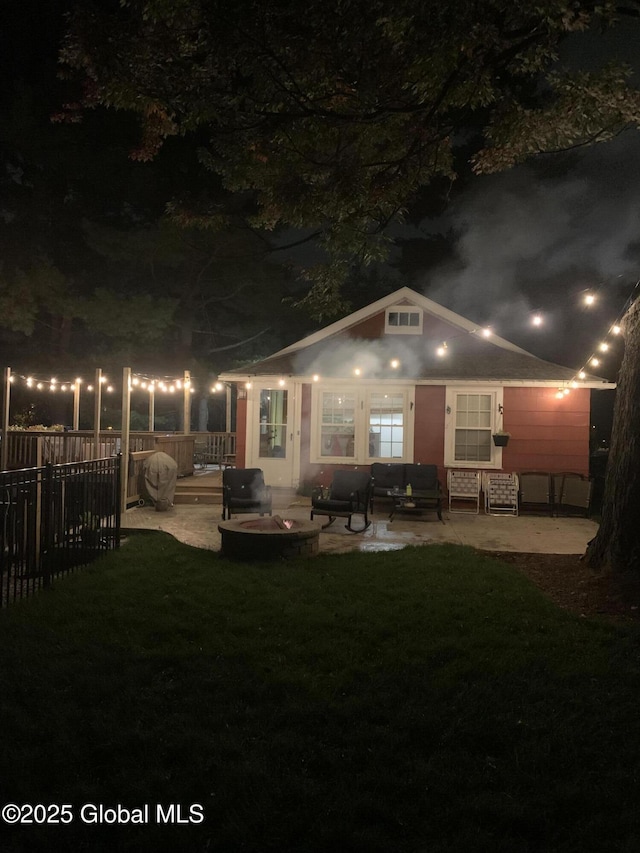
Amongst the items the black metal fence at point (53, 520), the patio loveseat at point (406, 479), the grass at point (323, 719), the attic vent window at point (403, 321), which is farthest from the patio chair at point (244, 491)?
the attic vent window at point (403, 321)

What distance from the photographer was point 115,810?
272 cm

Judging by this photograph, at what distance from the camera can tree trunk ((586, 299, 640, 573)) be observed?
20.7 ft

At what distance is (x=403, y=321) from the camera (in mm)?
15523

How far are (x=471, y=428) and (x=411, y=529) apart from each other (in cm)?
423

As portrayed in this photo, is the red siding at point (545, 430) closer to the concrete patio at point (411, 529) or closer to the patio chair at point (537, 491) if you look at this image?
the patio chair at point (537, 491)

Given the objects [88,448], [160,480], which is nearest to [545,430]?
[160,480]

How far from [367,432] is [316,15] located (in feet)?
29.1

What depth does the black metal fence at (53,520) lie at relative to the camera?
573 cm

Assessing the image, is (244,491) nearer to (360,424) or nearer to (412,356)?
(360,424)

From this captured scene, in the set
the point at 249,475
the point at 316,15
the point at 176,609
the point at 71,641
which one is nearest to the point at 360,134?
the point at 316,15

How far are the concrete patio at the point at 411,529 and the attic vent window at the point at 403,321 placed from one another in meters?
5.12

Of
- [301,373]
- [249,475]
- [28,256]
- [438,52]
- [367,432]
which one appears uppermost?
[28,256]

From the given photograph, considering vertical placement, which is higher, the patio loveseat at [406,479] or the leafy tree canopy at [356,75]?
the leafy tree canopy at [356,75]

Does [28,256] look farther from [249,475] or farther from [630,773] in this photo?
[630,773]
